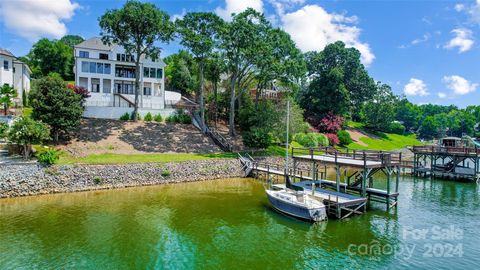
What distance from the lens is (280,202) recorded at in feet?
79.7

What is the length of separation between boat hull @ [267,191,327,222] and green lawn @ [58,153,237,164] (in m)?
17.1

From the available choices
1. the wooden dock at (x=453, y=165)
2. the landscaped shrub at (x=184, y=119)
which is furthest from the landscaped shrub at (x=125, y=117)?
the wooden dock at (x=453, y=165)

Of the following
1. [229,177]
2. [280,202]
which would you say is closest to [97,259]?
[280,202]

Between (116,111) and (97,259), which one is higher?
(116,111)

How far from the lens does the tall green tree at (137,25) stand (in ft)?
143

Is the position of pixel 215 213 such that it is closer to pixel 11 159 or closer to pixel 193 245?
pixel 193 245

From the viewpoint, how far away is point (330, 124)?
6831 cm

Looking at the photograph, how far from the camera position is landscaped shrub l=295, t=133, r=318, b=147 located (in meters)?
53.8

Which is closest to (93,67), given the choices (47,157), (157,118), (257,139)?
(157,118)

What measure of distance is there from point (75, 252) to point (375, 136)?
83670 mm

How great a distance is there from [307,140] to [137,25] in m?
32.0

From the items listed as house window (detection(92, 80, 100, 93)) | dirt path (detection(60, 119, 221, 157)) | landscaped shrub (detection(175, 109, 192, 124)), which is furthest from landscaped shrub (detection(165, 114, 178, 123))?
house window (detection(92, 80, 100, 93))

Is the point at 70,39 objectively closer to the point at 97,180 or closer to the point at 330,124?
the point at 330,124

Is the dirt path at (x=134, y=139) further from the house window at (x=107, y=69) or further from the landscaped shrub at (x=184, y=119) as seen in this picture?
the house window at (x=107, y=69)
